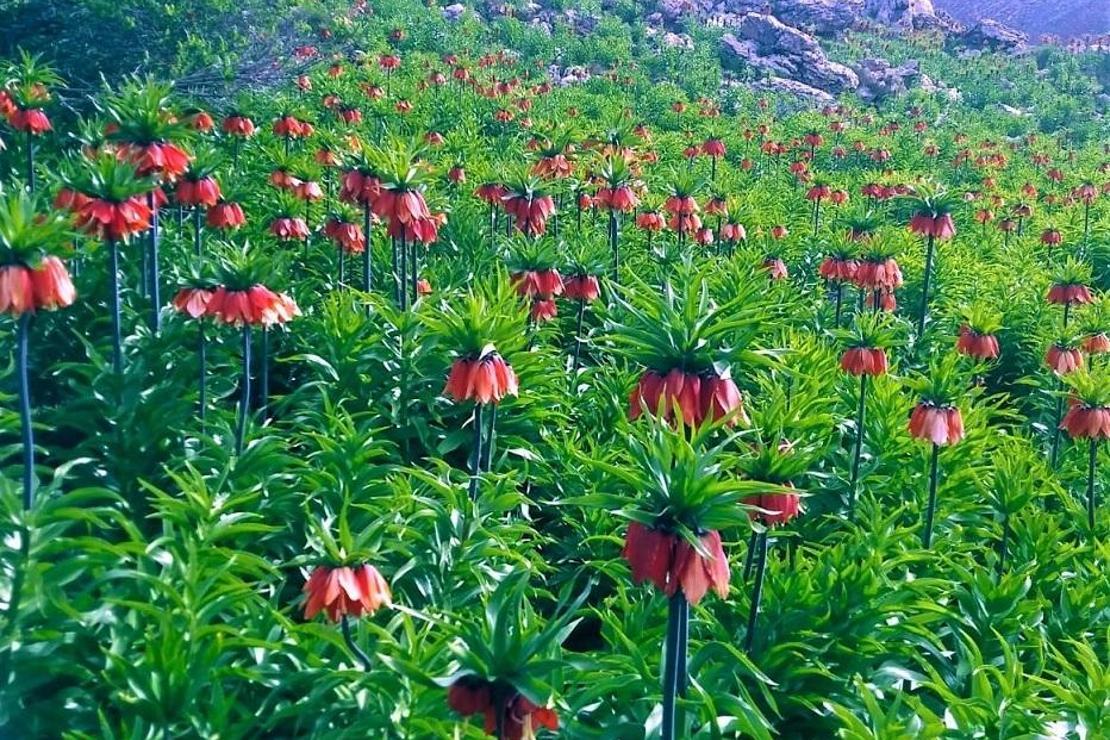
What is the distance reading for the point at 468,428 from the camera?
4902 millimetres

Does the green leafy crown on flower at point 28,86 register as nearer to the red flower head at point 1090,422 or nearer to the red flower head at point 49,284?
the red flower head at point 49,284

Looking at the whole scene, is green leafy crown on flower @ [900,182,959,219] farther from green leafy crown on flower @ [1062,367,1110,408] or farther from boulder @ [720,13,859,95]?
boulder @ [720,13,859,95]

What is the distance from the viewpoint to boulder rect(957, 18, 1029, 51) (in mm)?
37062

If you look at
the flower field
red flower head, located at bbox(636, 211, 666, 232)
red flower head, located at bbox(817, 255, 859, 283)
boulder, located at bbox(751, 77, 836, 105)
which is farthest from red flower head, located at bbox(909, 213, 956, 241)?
boulder, located at bbox(751, 77, 836, 105)

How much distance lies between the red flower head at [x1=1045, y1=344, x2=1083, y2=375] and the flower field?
2 centimetres

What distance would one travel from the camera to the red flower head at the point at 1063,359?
5.38 meters

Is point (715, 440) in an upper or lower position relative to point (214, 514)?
lower

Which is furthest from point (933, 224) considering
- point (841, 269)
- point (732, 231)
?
point (732, 231)

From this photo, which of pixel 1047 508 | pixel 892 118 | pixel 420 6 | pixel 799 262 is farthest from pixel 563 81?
pixel 1047 508

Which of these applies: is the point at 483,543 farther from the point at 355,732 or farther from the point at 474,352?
the point at 355,732

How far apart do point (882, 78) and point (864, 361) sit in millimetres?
25645

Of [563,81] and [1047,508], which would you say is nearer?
[1047,508]

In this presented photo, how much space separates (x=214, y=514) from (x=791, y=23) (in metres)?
35.9

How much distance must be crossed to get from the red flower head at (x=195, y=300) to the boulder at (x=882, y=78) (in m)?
25.3
